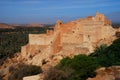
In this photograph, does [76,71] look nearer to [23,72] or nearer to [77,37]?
[23,72]

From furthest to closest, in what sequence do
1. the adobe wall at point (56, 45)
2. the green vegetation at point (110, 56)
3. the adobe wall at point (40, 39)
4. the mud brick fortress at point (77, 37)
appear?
the adobe wall at point (40, 39)
the adobe wall at point (56, 45)
the mud brick fortress at point (77, 37)
the green vegetation at point (110, 56)

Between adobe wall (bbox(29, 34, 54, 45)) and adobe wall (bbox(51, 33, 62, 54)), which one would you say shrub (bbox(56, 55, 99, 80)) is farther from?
adobe wall (bbox(29, 34, 54, 45))

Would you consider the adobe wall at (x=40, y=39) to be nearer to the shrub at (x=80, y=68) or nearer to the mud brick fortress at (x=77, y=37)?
the mud brick fortress at (x=77, y=37)

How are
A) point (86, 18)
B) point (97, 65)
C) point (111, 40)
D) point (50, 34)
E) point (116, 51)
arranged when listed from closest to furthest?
point (97, 65)
point (116, 51)
point (111, 40)
point (86, 18)
point (50, 34)

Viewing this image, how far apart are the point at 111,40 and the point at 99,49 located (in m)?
2.83

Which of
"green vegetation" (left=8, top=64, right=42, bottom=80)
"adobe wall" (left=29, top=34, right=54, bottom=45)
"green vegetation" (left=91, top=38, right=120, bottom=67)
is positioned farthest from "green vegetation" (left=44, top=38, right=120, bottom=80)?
"adobe wall" (left=29, top=34, right=54, bottom=45)

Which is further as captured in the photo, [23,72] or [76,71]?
[23,72]

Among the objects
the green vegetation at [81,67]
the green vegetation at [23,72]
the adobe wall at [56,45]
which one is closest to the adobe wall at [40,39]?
the adobe wall at [56,45]

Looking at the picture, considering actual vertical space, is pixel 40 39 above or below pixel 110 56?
above

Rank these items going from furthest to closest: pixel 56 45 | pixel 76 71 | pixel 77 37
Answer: pixel 56 45
pixel 77 37
pixel 76 71

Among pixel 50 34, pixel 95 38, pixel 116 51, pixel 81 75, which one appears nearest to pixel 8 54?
pixel 50 34

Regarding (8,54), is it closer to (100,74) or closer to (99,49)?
(99,49)

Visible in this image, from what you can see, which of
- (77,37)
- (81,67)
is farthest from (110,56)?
(77,37)

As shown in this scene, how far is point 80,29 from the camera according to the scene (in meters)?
32.2
